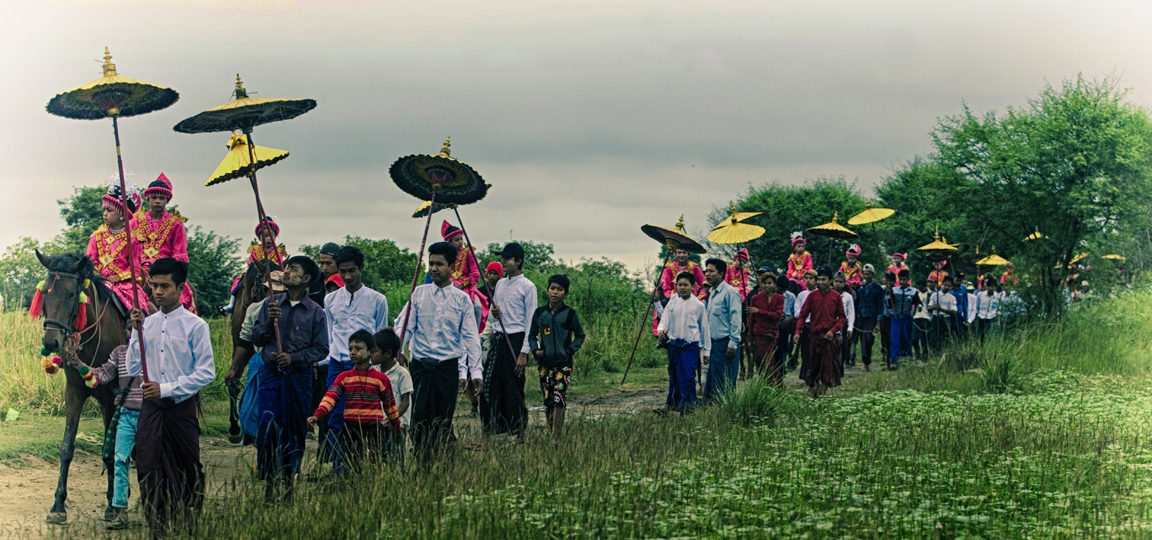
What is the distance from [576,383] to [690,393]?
663cm

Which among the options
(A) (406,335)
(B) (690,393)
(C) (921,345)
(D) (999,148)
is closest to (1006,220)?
(D) (999,148)

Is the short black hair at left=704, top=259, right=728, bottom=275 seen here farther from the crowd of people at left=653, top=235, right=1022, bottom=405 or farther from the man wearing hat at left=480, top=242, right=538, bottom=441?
the man wearing hat at left=480, top=242, right=538, bottom=441

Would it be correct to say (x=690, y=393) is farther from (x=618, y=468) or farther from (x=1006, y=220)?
(x=1006, y=220)

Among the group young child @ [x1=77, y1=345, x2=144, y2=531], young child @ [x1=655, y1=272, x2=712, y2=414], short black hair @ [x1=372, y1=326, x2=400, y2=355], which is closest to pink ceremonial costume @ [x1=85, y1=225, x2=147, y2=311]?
young child @ [x1=77, y1=345, x2=144, y2=531]

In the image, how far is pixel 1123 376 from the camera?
16.0 m

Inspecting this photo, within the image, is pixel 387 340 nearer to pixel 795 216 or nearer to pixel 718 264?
pixel 718 264

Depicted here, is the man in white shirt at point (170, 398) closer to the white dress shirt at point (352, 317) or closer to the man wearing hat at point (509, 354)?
the white dress shirt at point (352, 317)

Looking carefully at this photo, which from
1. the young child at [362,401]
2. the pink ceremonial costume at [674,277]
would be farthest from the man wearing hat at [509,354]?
the pink ceremonial costume at [674,277]

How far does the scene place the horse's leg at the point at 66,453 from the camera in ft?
25.9

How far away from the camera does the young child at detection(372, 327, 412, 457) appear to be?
320 inches

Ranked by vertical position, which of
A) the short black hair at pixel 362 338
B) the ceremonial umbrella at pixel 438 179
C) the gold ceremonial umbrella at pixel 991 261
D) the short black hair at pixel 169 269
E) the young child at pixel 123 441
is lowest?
the young child at pixel 123 441

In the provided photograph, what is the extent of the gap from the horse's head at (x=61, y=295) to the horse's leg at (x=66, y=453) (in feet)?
1.83

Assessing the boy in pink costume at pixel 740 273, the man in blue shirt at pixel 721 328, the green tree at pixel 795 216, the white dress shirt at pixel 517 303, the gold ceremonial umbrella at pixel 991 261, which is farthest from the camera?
the green tree at pixel 795 216

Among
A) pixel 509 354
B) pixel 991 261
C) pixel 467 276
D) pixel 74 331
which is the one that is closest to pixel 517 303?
pixel 509 354
